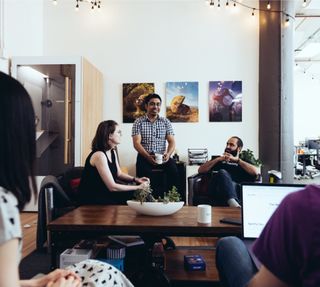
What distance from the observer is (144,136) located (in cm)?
414

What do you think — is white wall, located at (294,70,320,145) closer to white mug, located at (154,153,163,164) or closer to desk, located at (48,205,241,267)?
white mug, located at (154,153,163,164)

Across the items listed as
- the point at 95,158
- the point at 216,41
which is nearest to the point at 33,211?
the point at 95,158

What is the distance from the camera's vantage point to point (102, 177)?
278 centimetres

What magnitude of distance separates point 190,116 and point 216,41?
4.06ft

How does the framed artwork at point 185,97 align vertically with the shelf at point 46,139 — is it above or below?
above

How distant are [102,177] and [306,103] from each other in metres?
9.63

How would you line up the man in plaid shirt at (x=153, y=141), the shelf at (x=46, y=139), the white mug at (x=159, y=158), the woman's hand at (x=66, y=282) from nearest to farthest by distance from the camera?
the woman's hand at (x=66, y=282)
the white mug at (x=159, y=158)
the man in plaid shirt at (x=153, y=141)
the shelf at (x=46, y=139)

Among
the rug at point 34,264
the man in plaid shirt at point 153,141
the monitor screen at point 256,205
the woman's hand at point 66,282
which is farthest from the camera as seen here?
the man in plaid shirt at point 153,141

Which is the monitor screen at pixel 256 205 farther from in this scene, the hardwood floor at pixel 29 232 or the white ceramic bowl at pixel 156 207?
the hardwood floor at pixel 29 232

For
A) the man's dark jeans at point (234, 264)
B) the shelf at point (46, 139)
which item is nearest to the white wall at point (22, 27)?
the shelf at point (46, 139)

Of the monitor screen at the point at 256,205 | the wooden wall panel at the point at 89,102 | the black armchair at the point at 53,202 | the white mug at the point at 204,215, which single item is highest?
the wooden wall panel at the point at 89,102

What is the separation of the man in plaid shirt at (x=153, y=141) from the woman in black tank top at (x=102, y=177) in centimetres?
100

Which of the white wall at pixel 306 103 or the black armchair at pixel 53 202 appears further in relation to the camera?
the white wall at pixel 306 103

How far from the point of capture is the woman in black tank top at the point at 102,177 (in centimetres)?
276
